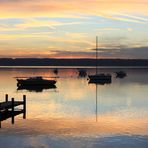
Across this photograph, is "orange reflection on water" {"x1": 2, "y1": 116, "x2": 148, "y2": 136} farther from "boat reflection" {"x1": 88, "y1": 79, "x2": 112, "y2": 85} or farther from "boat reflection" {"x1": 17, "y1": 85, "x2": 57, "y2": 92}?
"boat reflection" {"x1": 88, "y1": 79, "x2": 112, "y2": 85}

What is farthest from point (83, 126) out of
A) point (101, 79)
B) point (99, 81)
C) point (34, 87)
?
point (99, 81)

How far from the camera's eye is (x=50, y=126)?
2845cm

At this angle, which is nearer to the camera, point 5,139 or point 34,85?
point 5,139

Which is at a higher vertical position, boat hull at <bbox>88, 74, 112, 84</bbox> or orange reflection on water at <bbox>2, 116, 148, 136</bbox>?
boat hull at <bbox>88, 74, 112, 84</bbox>

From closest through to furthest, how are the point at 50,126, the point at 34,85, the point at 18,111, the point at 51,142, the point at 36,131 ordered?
1. the point at 51,142
2. the point at 36,131
3. the point at 50,126
4. the point at 18,111
5. the point at 34,85

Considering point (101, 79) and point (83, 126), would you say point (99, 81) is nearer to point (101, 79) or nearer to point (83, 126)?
point (101, 79)

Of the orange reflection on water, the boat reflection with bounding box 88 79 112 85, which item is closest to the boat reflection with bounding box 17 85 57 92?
the boat reflection with bounding box 88 79 112 85

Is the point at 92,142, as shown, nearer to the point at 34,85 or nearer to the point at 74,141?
the point at 74,141

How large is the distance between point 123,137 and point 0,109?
11.6m

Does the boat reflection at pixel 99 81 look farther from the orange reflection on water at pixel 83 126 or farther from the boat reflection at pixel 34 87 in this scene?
the orange reflection on water at pixel 83 126

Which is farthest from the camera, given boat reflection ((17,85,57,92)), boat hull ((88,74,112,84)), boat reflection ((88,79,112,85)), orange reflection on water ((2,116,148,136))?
boat reflection ((88,79,112,85))

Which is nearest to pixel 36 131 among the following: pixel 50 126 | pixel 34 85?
pixel 50 126

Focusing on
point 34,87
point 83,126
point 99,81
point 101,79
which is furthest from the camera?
point 99,81

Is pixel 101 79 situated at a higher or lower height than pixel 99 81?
higher
